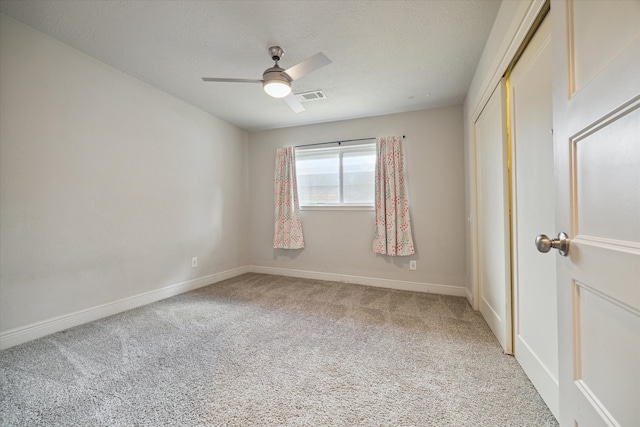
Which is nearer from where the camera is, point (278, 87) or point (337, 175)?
point (278, 87)

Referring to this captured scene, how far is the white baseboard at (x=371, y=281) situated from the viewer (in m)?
3.06

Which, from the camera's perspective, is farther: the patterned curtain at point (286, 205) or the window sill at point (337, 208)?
the patterned curtain at point (286, 205)

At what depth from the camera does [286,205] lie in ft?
12.4

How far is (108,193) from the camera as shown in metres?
2.36

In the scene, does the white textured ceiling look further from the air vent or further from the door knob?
the door knob

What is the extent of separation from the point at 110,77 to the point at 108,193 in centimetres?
110

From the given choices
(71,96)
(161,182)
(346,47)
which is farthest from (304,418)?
(71,96)

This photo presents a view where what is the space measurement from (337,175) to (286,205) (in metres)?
0.89

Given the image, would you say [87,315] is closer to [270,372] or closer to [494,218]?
[270,372]

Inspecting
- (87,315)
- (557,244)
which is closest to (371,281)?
(557,244)

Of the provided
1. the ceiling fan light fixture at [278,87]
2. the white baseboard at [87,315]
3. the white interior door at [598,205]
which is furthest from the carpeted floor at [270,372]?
the ceiling fan light fixture at [278,87]

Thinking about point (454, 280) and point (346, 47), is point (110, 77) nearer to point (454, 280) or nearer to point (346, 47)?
point (346, 47)

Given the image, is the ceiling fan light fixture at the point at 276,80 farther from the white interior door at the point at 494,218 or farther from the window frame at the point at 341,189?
the window frame at the point at 341,189

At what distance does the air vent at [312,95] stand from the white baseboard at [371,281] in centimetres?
236
